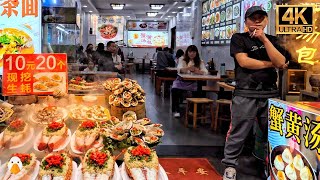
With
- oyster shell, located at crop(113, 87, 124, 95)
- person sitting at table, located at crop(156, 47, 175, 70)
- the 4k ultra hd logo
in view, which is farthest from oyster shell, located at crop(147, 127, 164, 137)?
person sitting at table, located at crop(156, 47, 175, 70)

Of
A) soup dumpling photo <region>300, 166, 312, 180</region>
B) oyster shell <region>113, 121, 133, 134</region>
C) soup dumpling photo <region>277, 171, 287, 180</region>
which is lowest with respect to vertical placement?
soup dumpling photo <region>277, 171, 287, 180</region>

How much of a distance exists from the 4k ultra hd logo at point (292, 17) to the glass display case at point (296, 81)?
0.92 metres

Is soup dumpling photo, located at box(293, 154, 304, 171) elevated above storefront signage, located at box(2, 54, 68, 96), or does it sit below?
below

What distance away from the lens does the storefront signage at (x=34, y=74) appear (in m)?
3.18

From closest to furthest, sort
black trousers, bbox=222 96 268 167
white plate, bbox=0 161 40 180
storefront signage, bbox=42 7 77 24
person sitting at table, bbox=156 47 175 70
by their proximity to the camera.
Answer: white plate, bbox=0 161 40 180
black trousers, bbox=222 96 268 167
storefront signage, bbox=42 7 77 24
person sitting at table, bbox=156 47 175 70

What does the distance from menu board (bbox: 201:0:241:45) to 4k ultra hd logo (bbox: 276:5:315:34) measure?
18.5 feet

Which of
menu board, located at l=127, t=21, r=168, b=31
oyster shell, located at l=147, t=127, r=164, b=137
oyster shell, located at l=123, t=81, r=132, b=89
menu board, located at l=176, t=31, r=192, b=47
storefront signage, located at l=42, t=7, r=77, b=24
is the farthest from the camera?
menu board, located at l=127, t=21, r=168, b=31

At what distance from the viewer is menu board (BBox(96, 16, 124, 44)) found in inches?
1003

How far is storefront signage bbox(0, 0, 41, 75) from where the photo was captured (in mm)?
4945

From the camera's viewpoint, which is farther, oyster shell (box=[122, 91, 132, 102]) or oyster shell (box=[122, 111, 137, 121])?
oyster shell (box=[122, 91, 132, 102])

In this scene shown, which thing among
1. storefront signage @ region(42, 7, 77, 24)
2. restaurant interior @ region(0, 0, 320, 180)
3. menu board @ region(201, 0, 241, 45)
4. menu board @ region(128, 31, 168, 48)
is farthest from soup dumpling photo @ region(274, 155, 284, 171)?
menu board @ region(128, 31, 168, 48)

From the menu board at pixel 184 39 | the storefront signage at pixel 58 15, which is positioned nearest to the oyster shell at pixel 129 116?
the storefront signage at pixel 58 15

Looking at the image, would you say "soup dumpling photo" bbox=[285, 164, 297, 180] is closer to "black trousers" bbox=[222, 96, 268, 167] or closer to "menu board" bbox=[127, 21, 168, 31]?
"black trousers" bbox=[222, 96, 268, 167]

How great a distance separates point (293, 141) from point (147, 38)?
990 inches
